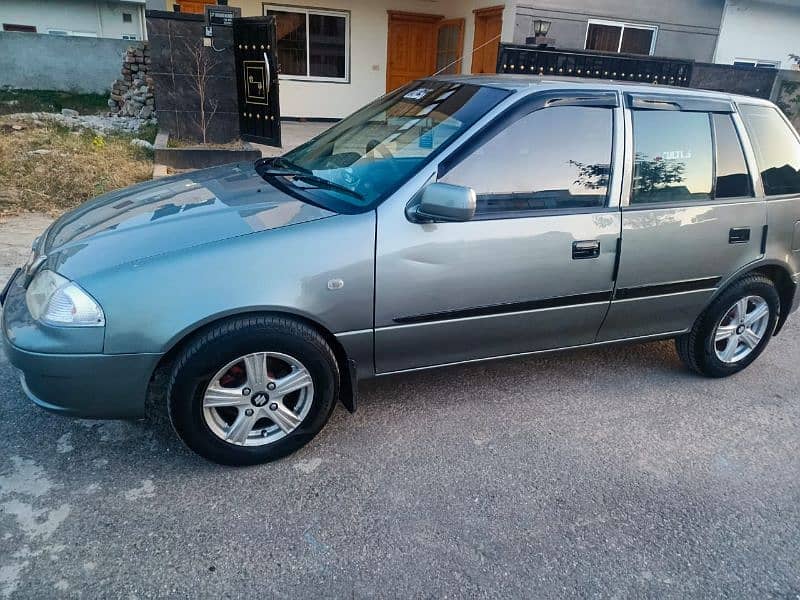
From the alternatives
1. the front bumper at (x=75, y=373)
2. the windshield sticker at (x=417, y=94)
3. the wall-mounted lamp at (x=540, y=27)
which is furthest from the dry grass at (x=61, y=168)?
the wall-mounted lamp at (x=540, y=27)

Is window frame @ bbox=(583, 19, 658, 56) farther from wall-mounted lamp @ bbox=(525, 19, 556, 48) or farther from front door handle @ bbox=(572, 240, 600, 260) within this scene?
front door handle @ bbox=(572, 240, 600, 260)

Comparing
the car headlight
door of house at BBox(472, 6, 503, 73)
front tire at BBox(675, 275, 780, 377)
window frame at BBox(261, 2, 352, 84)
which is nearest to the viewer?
the car headlight

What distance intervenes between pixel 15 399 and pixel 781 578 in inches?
146

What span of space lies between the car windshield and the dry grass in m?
4.13

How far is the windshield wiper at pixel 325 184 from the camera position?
2923 mm

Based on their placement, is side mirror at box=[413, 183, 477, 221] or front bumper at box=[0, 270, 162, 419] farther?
side mirror at box=[413, 183, 477, 221]

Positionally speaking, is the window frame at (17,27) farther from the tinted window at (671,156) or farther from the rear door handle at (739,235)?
the rear door handle at (739,235)

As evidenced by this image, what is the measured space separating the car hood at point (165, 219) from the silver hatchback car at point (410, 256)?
0.02 meters

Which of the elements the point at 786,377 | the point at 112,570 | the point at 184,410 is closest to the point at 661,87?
the point at 786,377

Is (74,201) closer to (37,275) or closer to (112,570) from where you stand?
(37,275)

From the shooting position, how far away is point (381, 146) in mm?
3240

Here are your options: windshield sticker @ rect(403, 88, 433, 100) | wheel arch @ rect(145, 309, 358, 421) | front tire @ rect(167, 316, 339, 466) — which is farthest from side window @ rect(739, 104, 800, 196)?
front tire @ rect(167, 316, 339, 466)

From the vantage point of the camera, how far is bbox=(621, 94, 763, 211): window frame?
10.5ft

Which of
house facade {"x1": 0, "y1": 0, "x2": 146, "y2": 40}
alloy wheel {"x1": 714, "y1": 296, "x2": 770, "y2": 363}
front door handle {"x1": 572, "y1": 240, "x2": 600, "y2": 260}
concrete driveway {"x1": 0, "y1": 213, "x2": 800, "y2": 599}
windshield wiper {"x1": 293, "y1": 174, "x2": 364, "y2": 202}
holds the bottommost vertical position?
concrete driveway {"x1": 0, "y1": 213, "x2": 800, "y2": 599}
